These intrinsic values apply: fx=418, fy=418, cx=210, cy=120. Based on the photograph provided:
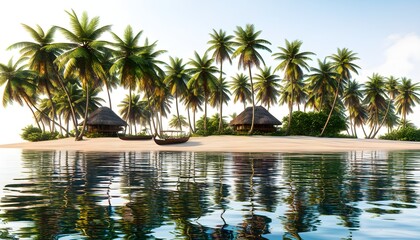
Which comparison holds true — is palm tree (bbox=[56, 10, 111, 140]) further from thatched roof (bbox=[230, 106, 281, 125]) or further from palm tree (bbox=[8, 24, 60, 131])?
thatched roof (bbox=[230, 106, 281, 125])

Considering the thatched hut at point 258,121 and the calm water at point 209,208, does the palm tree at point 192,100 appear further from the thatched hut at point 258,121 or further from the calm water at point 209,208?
the calm water at point 209,208

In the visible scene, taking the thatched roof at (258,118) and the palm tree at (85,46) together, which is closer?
the palm tree at (85,46)

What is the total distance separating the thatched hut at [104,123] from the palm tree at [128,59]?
9593 mm

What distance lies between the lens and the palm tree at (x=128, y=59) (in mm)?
47812

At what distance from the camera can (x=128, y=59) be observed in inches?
1889

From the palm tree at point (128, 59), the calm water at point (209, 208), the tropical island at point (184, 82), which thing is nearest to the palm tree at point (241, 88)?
the tropical island at point (184, 82)

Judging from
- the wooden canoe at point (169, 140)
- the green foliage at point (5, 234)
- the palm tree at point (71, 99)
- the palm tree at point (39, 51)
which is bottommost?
the green foliage at point (5, 234)

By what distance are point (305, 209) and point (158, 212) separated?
2701 millimetres

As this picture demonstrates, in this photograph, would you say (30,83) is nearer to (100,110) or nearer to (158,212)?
(100,110)

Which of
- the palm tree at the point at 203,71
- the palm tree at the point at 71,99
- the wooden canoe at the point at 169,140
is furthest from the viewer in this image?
the palm tree at the point at 71,99

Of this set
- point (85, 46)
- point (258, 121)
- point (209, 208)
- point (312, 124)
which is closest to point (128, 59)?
point (85, 46)

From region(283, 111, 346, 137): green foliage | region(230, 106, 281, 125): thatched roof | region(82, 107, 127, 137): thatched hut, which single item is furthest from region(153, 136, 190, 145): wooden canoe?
region(283, 111, 346, 137): green foliage

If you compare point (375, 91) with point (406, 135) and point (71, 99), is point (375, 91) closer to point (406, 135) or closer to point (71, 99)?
point (406, 135)

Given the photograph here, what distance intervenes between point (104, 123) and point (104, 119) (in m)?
0.88
